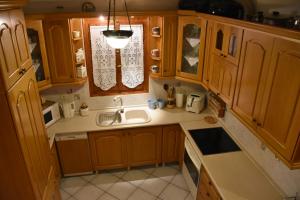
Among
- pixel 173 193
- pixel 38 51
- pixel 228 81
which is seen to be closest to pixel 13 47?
pixel 38 51

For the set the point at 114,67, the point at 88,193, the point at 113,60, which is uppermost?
the point at 113,60

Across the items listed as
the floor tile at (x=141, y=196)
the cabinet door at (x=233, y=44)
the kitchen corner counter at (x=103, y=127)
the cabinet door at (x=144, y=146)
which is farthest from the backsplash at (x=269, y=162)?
the floor tile at (x=141, y=196)

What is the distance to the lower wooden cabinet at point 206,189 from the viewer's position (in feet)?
7.52

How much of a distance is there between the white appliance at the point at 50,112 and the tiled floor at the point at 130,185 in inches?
34.6

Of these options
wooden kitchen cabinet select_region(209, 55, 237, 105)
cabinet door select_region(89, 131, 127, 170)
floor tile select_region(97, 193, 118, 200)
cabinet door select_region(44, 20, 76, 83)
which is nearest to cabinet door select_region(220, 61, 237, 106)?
wooden kitchen cabinet select_region(209, 55, 237, 105)

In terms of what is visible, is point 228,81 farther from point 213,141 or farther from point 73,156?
point 73,156

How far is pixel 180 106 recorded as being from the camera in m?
3.61

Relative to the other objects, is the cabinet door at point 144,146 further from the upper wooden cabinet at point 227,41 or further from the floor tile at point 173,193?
the upper wooden cabinet at point 227,41

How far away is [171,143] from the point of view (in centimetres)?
339

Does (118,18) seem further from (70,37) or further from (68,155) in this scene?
(68,155)

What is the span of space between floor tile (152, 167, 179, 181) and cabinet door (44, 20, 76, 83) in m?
1.78

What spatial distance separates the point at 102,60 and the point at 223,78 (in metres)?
1.70

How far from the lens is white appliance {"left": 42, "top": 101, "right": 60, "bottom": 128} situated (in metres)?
3.08

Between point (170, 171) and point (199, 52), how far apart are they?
5.82 feet
